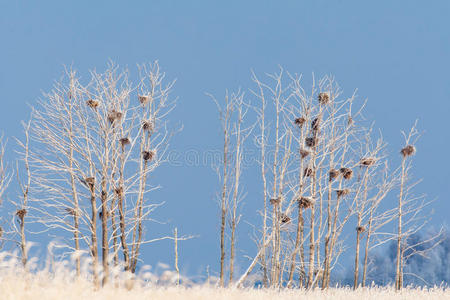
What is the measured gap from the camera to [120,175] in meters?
12.1

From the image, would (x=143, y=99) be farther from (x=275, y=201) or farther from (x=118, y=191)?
(x=275, y=201)

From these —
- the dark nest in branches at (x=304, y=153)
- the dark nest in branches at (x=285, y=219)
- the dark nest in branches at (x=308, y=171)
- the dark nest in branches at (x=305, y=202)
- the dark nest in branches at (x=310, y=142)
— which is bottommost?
the dark nest in branches at (x=285, y=219)

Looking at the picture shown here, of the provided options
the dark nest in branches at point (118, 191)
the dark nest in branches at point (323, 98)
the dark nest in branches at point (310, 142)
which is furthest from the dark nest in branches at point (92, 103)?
the dark nest in branches at point (323, 98)

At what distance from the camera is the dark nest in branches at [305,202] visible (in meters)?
12.9

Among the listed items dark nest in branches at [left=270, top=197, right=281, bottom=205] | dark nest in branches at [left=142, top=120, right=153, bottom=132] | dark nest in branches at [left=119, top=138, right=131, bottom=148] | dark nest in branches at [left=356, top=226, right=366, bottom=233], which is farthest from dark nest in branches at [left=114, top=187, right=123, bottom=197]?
dark nest in branches at [left=356, top=226, right=366, bottom=233]

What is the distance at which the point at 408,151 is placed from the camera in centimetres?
1625

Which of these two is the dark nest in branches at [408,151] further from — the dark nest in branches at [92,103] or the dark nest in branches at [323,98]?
the dark nest in branches at [92,103]

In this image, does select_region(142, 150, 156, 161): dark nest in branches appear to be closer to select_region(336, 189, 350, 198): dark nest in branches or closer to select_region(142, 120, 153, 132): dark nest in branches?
select_region(142, 120, 153, 132): dark nest in branches

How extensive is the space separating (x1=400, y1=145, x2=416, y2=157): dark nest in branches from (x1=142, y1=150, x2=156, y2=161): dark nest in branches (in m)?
8.24

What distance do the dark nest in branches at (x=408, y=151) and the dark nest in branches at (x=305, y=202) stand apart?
5.02 m

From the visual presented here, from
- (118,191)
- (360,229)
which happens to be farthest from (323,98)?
(118,191)

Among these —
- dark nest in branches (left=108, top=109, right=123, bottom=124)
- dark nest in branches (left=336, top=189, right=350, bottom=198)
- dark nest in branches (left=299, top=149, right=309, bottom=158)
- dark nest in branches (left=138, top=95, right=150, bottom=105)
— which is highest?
dark nest in branches (left=138, top=95, right=150, bottom=105)

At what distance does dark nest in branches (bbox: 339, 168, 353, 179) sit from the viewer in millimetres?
14602

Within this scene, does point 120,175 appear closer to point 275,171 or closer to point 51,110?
point 51,110
